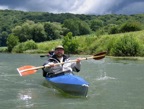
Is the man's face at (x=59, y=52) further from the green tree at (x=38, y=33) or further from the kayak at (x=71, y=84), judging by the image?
the green tree at (x=38, y=33)

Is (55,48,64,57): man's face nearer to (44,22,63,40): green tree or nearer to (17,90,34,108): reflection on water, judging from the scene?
(17,90,34,108): reflection on water

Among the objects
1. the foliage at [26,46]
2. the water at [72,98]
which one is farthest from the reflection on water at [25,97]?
the foliage at [26,46]

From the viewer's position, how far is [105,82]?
22.1 metres

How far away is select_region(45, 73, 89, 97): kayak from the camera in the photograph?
15867 millimetres

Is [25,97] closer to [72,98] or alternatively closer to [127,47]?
[72,98]

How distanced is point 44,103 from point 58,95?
218cm

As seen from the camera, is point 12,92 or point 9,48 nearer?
point 12,92

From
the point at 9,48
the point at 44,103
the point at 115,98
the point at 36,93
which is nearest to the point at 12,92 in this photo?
the point at 36,93

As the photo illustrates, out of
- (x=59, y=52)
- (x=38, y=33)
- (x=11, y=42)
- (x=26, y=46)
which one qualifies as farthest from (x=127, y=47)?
(x=38, y=33)

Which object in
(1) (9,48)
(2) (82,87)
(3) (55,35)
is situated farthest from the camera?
(3) (55,35)

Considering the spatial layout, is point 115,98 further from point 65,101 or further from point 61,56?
point 61,56

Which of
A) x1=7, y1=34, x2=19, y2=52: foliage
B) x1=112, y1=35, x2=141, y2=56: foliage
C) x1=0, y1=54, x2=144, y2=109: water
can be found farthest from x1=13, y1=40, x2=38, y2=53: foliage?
x1=0, y1=54, x2=144, y2=109: water

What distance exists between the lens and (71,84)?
1605 centimetres

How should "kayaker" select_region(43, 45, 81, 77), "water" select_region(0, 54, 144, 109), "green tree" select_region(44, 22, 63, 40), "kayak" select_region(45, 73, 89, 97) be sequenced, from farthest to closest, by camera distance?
"green tree" select_region(44, 22, 63, 40) → "kayaker" select_region(43, 45, 81, 77) → "kayak" select_region(45, 73, 89, 97) → "water" select_region(0, 54, 144, 109)
